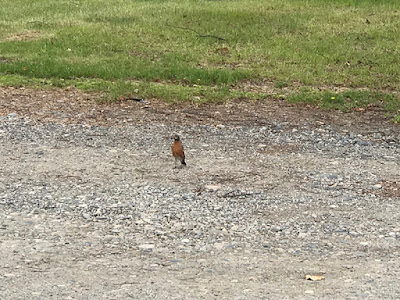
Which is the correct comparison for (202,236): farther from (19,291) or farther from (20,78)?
(20,78)

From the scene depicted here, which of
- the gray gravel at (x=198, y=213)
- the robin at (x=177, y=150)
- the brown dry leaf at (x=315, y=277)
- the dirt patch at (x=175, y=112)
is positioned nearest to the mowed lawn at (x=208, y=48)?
the dirt patch at (x=175, y=112)

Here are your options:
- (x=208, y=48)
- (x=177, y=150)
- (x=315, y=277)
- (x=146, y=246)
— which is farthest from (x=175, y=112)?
(x=315, y=277)

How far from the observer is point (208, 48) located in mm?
14164

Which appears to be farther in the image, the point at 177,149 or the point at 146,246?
the point at 177,149

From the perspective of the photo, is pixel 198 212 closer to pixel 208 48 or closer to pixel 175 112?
pixel 175 112

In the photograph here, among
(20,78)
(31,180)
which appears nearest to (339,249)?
(31,180)

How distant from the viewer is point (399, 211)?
655 cm

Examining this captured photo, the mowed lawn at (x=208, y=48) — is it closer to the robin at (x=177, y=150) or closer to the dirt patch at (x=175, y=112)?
the dirt patch at (x=175, y=112)

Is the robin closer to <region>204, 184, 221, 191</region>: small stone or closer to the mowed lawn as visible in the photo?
<region>204, 184, 221, 191</region>: small stone

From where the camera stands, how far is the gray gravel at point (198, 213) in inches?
201

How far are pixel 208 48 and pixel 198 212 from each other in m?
8.17

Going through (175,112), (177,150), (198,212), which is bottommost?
(175,112)

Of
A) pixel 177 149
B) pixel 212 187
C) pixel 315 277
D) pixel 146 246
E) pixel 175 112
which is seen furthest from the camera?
pixel 175 112

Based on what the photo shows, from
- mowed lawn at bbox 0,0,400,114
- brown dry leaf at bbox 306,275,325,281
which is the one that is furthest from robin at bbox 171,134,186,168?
mowed lawn at bbox 0,0,400,114
